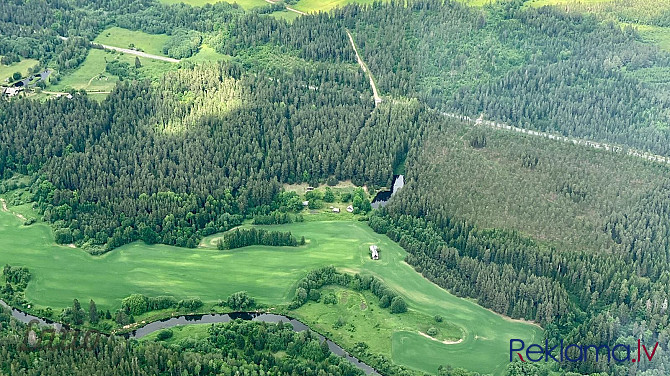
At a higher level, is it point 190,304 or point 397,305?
point 397,305

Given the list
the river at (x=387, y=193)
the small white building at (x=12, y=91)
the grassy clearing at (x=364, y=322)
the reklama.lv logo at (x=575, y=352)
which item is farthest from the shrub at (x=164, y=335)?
the small white building at (x=12, y=91)

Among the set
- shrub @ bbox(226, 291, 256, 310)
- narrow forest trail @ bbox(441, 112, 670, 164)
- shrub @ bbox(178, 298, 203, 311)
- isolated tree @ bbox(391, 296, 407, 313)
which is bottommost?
shrub @ bbox(178, 298, 203, 311)

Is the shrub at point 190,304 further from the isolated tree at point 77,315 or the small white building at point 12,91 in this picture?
the small white building at point 12,91

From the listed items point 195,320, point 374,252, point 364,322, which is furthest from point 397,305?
point 195,320

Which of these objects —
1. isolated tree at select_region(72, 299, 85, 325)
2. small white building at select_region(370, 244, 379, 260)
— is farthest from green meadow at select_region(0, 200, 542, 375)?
isolated tree at select_region(72, 299, 85, 325)

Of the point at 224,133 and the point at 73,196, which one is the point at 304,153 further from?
the point at 73,196

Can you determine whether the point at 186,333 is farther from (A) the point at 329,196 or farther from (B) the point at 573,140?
(B) the point at 573,140

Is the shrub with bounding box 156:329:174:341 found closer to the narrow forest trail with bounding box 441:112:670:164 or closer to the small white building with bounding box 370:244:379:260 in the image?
the small white building with bounding box 370:244:379:260

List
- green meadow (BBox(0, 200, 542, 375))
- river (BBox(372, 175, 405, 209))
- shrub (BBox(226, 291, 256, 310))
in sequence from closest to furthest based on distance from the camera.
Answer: green meadow (BBox(0, 200, 542, 375)), shrub (BBox(226, 291, 256, 310)), river (BBox(372, 175, 405, 209))
